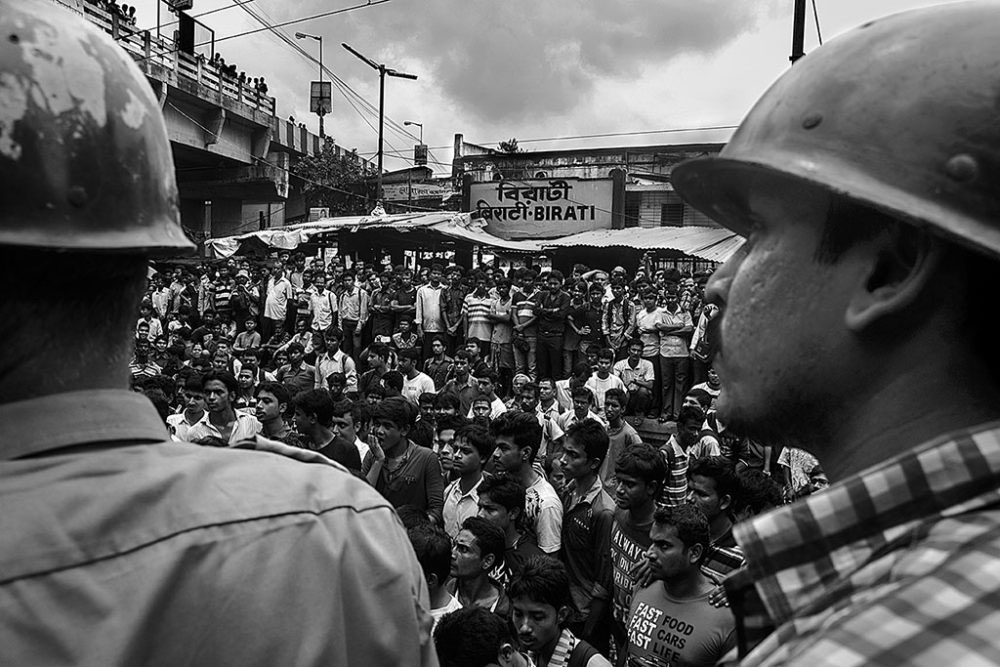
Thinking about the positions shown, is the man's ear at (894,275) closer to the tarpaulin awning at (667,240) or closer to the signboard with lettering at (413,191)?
the tarpaulin awning at (667,240)

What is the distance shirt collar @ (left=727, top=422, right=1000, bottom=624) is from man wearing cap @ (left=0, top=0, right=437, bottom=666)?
1.57ft

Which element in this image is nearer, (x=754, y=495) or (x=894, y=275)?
(x=894, y=275)

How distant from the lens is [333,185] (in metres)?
33.2

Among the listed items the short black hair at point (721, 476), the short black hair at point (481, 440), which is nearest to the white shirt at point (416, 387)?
the short black hair at point (481, 440)

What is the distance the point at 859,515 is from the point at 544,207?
2065 cm

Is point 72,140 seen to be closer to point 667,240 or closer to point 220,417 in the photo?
point 220,417

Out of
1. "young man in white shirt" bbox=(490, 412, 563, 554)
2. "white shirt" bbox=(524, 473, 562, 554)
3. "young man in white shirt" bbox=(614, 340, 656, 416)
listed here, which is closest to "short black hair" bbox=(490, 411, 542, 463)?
"young man in white shirt" bbox=(490, 412, 563, 554)

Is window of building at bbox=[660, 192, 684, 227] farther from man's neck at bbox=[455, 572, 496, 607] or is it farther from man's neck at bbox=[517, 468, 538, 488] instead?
man's neck at bbox=[455, 572, 496, 607]

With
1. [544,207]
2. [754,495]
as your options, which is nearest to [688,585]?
[754,495]

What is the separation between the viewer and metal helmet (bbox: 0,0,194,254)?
1.15m

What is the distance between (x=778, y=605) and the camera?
3.23 feet

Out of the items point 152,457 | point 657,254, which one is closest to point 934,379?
point 152,457

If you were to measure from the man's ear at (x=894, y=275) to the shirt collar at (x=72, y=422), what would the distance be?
37.3 inches

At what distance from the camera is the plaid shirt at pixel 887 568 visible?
0.78 meters
